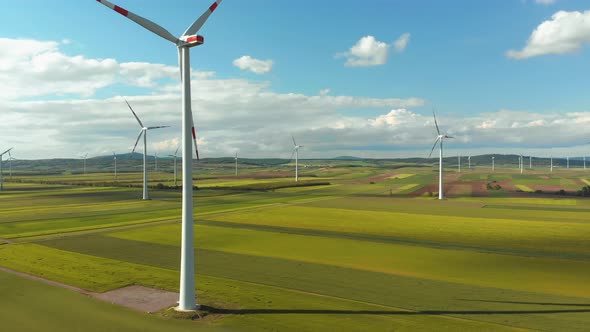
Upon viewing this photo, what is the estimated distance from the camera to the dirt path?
79.7 ft

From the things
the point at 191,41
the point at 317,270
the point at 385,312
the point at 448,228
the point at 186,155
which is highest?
the point at 191,41

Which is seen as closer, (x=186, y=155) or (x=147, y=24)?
(x=147, y=24)

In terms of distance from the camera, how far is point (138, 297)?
84.8ft

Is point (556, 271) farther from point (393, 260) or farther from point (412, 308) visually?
point (412, 308)

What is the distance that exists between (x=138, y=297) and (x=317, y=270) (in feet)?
45.4

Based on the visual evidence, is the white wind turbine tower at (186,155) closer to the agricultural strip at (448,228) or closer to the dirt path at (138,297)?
the dirt path at (138,297)

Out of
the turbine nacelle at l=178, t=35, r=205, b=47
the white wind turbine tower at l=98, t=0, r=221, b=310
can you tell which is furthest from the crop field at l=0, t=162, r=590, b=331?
the turbine nacelle at l=178, t=35, r=205, b=47

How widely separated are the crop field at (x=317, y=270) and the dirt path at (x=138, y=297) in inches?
25.2

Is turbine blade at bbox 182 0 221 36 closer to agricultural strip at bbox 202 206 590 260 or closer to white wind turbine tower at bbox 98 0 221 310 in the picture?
white wind turbine tower at bbox 98 0 221 310

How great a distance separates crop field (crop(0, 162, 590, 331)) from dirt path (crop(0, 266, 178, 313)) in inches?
25.2

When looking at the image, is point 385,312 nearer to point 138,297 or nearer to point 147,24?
point 138,297

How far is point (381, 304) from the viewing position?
80.6ft

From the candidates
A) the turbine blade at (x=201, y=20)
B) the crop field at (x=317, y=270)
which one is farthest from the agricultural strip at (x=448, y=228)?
the turbine blade at (x=201, y=20)

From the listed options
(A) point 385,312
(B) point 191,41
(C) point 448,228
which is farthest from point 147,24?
(C) point 448,228
